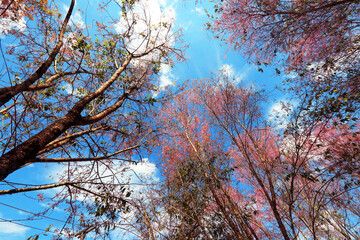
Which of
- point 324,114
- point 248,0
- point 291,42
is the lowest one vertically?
point 324,114

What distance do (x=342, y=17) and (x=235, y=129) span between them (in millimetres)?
4325

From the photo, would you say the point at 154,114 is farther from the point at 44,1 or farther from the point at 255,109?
the point at 44,1

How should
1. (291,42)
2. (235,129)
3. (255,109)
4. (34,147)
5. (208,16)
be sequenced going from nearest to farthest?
(34,147)
(235,129)
(255,109)
(291,42)
(208,16)

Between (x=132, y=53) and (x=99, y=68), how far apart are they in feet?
5.04

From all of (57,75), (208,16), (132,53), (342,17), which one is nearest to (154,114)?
(132,53)

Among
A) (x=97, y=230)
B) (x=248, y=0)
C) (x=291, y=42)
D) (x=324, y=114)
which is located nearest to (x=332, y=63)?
(x=291, y=42)

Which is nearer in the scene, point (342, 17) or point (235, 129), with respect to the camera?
point (342, 17)

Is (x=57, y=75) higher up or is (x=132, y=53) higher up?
(x=132, y=53)

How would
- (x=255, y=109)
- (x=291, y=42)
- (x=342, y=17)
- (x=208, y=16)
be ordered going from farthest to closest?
1. (x=208, y=16)
2. (x=291, y=42)
3. (x=255, y=109)
4. (x=342, y=17)

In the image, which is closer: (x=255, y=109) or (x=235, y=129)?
(x=235, y=129)

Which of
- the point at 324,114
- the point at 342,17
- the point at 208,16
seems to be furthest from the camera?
the point at 208,16

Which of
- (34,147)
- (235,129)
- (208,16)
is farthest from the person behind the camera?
(208,16)

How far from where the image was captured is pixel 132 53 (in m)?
5.32

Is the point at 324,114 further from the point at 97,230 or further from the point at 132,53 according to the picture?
the point at 97,230
